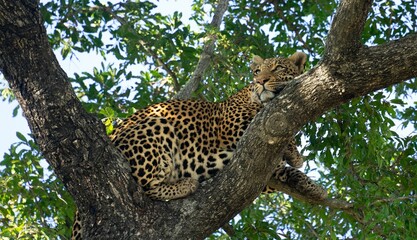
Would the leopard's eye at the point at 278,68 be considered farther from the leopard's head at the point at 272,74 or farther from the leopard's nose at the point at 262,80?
the leopard's nose at the point at 262,80

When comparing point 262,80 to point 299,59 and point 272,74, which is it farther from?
point 299,59

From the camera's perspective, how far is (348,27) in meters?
6.42

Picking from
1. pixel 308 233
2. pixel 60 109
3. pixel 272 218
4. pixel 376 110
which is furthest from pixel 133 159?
pixel 272 218

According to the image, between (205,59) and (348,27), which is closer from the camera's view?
(348,27)

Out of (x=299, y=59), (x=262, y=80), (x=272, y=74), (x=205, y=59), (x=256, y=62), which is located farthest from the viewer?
(x=205, y=59)

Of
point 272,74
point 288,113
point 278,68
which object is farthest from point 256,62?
point 288,113

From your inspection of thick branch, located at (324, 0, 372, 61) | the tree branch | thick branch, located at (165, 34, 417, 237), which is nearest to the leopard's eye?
thick branch, located at (165, 34, 417, 237)

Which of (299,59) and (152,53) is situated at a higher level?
(152,53)

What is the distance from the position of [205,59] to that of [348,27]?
203 inches

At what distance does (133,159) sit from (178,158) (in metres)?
0.76

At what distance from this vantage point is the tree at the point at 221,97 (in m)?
6.48

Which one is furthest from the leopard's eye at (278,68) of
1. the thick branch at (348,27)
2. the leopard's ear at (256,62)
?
the thick branch at (348,27)

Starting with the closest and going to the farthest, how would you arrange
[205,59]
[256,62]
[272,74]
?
[272,74]
[256,62]
[205,59]

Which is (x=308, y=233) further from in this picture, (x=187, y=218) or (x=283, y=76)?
(x=187, y=218)
